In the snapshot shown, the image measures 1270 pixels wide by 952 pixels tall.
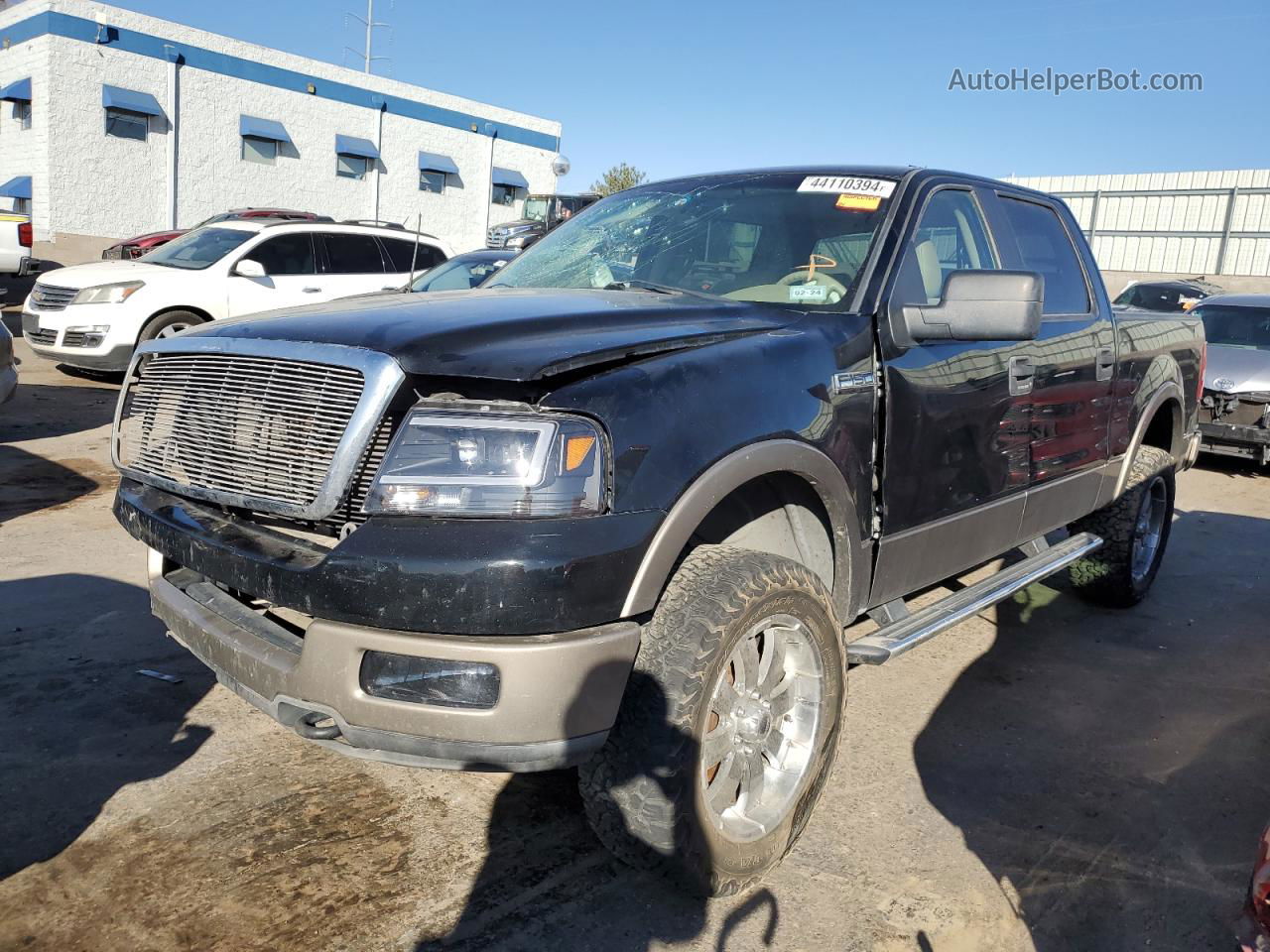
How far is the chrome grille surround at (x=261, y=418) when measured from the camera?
218cm

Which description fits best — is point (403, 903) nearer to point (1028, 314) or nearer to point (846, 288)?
point (846, 288)

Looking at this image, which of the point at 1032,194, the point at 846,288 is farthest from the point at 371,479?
the point at 1032,194

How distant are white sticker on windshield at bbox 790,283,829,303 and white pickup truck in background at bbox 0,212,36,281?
50.0 feet

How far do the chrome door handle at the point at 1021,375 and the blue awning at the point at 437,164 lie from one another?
29416mm

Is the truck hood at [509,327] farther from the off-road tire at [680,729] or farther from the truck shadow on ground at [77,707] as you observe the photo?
the truck shadow on ground at [77,707]

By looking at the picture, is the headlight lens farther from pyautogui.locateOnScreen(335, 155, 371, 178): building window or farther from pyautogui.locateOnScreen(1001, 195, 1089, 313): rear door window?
pyautogui.locateOnScreen(335, 155, 371, 178): building window

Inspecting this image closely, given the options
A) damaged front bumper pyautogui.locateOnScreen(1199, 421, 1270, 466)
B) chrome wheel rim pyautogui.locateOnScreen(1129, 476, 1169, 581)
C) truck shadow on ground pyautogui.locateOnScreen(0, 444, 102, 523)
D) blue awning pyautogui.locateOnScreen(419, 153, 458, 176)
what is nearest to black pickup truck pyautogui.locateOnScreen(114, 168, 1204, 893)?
chrome wheel rim pyautogui.locateOnScreen(1129, 476, 1169, 581)

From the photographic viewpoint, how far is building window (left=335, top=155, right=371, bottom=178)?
1129 inches

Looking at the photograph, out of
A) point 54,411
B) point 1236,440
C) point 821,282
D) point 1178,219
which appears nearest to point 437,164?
point 1178,219

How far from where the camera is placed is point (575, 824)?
115 inches

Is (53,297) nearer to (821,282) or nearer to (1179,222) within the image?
(821,282)

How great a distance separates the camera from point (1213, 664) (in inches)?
180

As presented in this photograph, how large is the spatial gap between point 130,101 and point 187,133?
1.72m

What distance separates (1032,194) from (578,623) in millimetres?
3383
